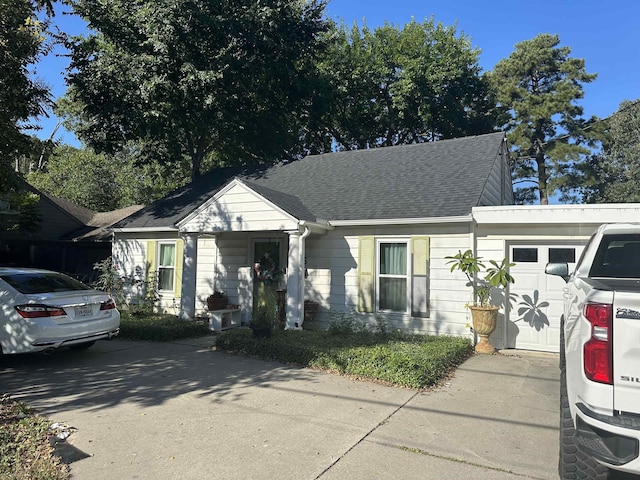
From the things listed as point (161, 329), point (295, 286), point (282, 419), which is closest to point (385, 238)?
point (295, 286)

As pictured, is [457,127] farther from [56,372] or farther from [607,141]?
[56,372]

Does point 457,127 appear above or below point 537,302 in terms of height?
above

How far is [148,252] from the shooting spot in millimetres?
13094

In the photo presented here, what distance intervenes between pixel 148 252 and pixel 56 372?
22.2 ft

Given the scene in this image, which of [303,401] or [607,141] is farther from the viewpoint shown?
[607,141]

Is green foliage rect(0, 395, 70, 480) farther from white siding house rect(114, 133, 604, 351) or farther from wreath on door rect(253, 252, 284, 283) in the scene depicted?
wreath on door rect(253, 252, 284, 283)

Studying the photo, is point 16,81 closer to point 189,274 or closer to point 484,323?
point 189,274

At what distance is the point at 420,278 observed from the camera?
368 inches

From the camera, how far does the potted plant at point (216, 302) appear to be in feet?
37.4

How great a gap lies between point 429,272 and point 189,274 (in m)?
5.93

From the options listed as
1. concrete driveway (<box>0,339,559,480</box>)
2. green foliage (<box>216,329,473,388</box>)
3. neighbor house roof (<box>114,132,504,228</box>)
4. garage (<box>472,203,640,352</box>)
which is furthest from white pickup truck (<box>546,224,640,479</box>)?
neighbor house roof (<box>114,132,504,228</box>)

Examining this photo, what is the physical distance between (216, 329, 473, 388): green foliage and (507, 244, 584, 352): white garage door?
3.87 ft

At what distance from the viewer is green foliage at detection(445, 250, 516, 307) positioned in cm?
821

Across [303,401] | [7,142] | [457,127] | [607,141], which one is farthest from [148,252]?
→ [607,141]
